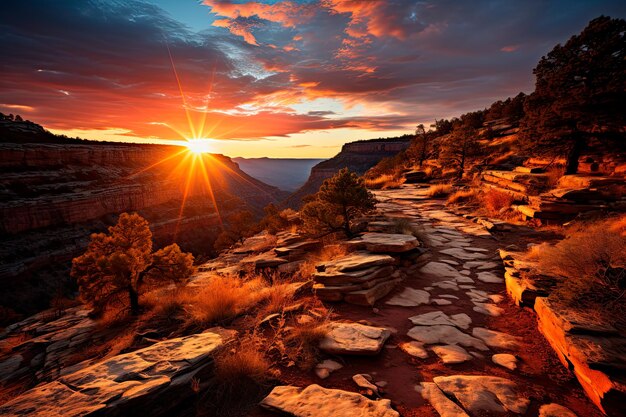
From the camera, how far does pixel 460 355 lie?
3.25m

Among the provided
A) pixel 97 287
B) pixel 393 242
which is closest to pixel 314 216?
pixel 393 242

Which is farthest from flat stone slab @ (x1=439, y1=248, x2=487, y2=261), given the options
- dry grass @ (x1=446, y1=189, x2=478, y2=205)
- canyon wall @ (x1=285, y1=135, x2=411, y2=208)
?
canyon wall @ (x1=285, y1=135, x2=411, y2=208)

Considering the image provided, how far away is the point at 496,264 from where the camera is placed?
20.3 feet

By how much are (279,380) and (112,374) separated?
1724 millimetres

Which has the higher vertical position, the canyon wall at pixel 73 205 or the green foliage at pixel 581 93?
the green foliage at pixel 581 93

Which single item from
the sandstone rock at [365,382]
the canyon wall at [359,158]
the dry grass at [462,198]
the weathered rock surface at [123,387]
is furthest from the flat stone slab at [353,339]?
the canyon wall at [359,158]

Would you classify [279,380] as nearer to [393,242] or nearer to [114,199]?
[393,242]

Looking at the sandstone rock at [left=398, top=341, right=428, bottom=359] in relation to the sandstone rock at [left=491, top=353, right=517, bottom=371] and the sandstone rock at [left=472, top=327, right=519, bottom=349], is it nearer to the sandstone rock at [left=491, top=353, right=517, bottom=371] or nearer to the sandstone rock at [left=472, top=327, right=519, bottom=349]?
the sandstone rock at [left=491, top=353, right=517, bottom=371]

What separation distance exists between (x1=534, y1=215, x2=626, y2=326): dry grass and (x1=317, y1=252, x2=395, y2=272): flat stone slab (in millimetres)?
2610

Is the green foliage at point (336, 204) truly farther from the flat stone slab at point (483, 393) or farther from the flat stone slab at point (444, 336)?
the flat stone slab at point (483, 393)

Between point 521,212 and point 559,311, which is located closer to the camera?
point 559,311

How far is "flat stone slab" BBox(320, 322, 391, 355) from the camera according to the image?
10.9ft

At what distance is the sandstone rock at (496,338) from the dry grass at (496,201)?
326 inches

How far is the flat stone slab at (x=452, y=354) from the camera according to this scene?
10.4 feet
